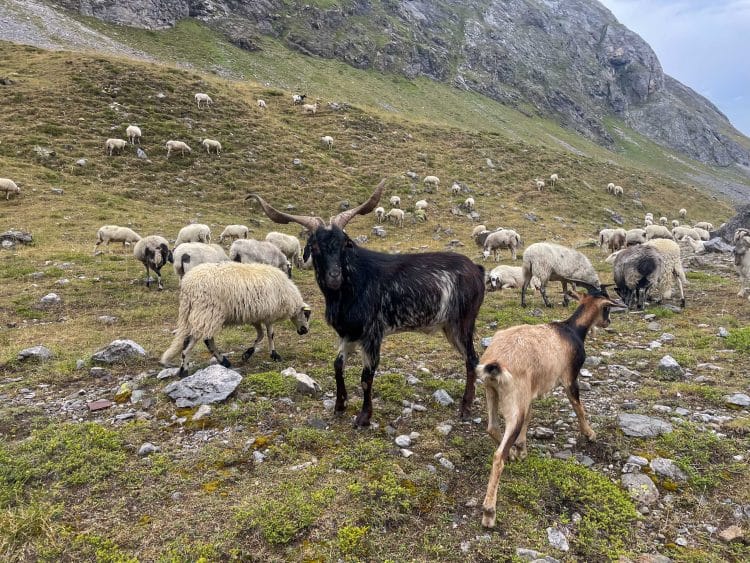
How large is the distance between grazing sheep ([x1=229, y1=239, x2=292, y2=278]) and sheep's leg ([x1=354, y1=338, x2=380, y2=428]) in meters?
9.02

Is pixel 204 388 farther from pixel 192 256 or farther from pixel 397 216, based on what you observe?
pixel 397 216

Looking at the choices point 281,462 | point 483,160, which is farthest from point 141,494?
point 483,160

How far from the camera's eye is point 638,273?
12.2 meters

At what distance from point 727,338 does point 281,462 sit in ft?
32.3

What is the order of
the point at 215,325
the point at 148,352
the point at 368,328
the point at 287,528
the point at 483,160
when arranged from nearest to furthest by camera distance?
the point at 287,528, the point at 368,328, the point at 215,325, the point at 148,352, the point at 483,160

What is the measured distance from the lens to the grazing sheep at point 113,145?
90.5 feet

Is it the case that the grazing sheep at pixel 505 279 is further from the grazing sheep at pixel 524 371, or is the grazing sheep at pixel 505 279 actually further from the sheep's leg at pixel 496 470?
the sheep's leg at pixel 496 470

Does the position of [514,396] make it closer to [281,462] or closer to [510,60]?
[281,462]

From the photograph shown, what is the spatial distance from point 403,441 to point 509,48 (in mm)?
133489

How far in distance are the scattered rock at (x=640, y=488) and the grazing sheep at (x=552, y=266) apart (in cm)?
893

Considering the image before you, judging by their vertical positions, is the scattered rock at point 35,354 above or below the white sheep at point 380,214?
below

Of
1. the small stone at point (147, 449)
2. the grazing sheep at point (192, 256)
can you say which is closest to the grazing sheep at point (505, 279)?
the grazing sheep at point (192, 256)

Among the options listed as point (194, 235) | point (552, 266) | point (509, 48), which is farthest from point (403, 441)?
point (509, 48)

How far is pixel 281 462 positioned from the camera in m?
4.79
